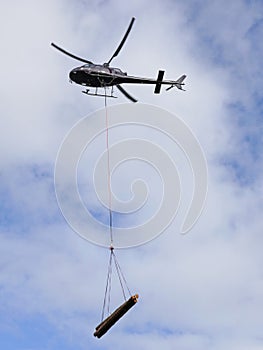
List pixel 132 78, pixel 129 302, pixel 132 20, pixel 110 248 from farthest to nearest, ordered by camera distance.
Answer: pixel 132 78, pixel 132 20, pixel 110 248, pixel 129 302

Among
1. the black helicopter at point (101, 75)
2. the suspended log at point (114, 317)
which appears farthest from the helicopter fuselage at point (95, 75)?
the suspended log at point (114, 317)

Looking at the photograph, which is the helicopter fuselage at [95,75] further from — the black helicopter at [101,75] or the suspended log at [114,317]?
the suspended log at [114,317]

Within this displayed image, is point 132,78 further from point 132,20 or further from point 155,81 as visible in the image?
point 132,20

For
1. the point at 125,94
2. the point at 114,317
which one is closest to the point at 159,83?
the point at 125,94

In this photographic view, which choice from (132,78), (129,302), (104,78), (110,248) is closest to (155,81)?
(132,78)

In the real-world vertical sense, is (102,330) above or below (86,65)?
below

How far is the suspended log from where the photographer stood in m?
28.4

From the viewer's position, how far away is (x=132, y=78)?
140 feet

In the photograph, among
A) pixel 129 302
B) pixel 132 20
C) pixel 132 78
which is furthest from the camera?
pixel 132 78

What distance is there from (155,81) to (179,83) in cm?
222

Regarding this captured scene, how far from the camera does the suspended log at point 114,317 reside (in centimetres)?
2836

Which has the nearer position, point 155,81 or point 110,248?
point 110,248

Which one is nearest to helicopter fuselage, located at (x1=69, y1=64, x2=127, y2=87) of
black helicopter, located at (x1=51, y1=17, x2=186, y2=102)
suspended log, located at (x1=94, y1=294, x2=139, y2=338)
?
black helicopter, located at (x1=51, y1=17, x2=186, y2=102)

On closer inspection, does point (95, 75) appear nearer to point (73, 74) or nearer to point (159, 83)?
point (73, 74)
